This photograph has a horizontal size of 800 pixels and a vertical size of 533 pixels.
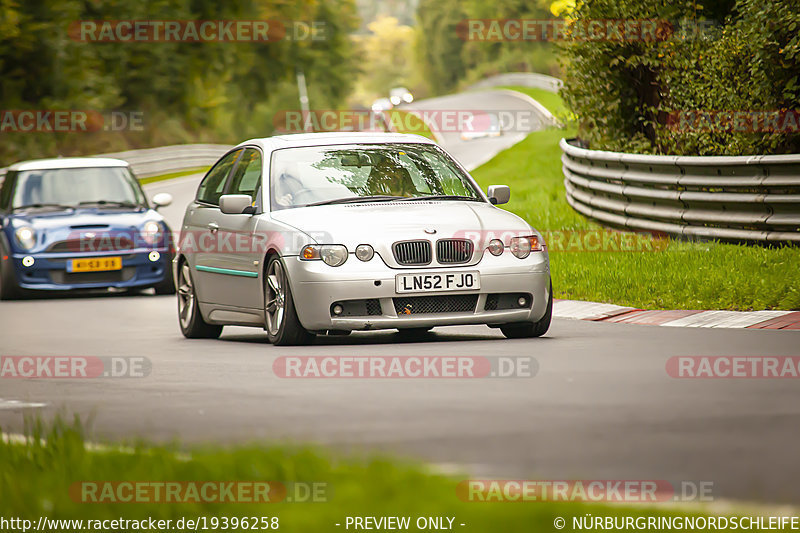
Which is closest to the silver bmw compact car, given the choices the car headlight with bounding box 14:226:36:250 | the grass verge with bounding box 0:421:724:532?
the grass verge with bounding box 0:421:724:532

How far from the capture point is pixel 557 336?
11.3 m

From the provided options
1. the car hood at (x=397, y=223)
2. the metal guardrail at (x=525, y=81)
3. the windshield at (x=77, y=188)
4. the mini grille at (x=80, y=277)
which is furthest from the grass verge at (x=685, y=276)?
the metal guardrail at (x=525, y=81)

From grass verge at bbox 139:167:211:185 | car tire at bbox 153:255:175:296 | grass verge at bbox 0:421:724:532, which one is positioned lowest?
grass verge at bbox 139:167:211:185

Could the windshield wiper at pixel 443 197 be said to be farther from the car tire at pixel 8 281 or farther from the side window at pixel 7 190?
the side window at pixel 7 190

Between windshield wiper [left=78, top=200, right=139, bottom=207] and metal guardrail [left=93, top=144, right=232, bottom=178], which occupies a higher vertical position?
windshield wiper [left=78, top=200, right=139, bottom=207]

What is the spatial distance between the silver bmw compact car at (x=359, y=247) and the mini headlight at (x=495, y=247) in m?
0.02

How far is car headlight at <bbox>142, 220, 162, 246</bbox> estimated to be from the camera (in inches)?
725

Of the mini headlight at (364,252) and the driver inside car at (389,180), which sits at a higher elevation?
the driver inside car at (389,180)

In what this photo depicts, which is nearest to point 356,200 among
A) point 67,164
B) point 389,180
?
point 389,180

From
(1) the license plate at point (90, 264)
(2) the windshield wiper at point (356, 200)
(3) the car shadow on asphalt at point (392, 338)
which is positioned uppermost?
(2) the windshield wiper at point (356, 200)

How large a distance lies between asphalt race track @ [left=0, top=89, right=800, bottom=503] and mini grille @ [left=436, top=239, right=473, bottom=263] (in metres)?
0.62

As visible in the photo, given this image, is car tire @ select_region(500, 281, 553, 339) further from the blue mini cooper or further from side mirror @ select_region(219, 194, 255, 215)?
the blue mini cooper

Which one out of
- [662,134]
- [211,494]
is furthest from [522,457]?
[662,134]

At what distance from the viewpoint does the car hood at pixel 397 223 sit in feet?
35.1
